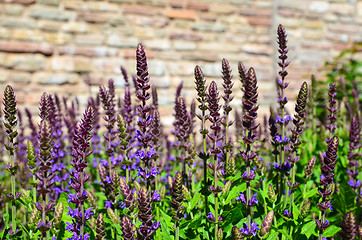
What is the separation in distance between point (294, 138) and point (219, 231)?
754mm

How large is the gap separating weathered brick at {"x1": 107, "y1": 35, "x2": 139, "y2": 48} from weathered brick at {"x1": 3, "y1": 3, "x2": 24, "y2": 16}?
1.58 m

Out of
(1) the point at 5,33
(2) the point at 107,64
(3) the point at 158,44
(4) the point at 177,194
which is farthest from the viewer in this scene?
(3) the point at 158,44

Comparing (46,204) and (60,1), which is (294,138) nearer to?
(46,204)

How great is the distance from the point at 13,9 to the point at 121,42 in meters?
1.93

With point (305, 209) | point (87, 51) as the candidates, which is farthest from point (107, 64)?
point (305, 209)

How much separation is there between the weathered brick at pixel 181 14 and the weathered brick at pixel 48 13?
1.98 m

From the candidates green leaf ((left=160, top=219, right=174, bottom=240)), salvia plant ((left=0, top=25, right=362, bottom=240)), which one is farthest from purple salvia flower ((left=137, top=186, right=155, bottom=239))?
green leaf ((left=160, top=219, right=174, bottom=240))

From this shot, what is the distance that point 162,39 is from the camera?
23.7 ft

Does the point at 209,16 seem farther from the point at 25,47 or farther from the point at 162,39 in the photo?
the point at 25,47

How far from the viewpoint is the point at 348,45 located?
28.5 feet

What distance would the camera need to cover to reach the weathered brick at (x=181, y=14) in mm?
7242

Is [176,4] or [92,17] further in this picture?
[176,4]

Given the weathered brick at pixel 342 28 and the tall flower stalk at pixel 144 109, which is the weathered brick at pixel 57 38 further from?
the weathered brick at pixel 342 28

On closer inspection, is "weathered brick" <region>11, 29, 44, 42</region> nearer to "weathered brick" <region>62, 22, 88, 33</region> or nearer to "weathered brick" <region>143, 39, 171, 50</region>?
"weathered brick" <region>62, 22, 88, 33</region>
